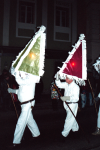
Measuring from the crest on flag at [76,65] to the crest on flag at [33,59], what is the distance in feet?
1.93

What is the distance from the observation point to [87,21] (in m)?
14.7

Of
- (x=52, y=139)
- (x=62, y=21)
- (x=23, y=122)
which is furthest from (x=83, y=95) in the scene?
(x=62, y=21)

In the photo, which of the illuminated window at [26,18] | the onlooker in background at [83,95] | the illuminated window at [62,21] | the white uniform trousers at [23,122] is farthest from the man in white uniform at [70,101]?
the illuminated window at [62,21]

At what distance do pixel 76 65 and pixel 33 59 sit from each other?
1.07 meters

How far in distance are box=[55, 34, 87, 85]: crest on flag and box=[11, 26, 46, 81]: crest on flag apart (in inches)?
23.2

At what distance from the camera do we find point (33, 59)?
394 centimetres

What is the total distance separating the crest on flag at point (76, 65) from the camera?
417cm

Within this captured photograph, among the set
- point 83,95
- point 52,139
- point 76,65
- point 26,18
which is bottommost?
point 52,139

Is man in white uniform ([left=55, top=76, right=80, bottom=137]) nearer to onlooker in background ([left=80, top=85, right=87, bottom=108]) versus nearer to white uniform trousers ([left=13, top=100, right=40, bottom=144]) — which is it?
white uniform trousers ([left=13, top=100, right=40, bottom=144])

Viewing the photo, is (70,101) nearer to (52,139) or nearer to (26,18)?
(52,139)

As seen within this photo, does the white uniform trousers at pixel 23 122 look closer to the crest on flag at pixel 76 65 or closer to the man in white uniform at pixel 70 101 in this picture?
the man in white uniform at pixel 70 101

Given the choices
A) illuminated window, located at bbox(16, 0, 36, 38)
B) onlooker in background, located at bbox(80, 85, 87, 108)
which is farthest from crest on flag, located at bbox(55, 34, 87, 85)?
illuminated window, located at bbox(16, 0, 36, 38)

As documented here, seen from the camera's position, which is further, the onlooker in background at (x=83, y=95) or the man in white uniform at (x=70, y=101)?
the onlooker in background at (x=83, y=95)

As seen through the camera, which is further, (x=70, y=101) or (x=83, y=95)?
(x=83, y=95)
